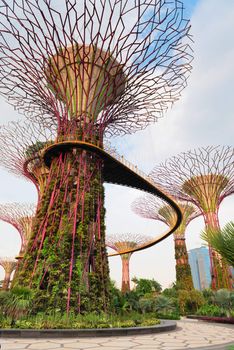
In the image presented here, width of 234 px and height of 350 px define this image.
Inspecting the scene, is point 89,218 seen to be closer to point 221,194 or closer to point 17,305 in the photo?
point 17,305

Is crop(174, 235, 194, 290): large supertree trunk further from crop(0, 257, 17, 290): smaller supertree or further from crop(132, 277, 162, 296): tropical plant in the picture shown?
crop(0, 257, 17, 290): smaller supertree

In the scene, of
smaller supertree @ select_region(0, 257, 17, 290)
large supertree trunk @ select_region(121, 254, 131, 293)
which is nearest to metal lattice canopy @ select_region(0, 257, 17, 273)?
smaller supertree @ select_region(0, 257, 17, 290)

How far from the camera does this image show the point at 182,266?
102ft

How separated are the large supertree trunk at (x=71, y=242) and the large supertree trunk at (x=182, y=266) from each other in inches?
787

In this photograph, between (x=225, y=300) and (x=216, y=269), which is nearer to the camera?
(x=225, y=300)

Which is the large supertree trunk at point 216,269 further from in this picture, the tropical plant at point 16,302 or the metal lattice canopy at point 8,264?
the metal lattice canopy at point 8,264

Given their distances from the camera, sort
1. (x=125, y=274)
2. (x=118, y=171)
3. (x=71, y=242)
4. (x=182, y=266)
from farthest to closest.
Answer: (x=125, y=274) < (x=182, y=266) < (x=118, y=171) < (x=71, y=242)

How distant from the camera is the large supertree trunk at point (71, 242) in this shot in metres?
11.1

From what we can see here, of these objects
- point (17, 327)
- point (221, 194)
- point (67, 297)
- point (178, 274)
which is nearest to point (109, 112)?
point (67, 297)

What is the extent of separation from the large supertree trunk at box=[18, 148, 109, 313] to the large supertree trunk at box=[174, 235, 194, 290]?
20.0m

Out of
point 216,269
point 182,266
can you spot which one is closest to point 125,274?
point 182,266

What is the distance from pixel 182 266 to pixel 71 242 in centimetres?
2202

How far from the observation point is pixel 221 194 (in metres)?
25.1

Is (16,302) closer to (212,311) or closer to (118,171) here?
(118,171)
